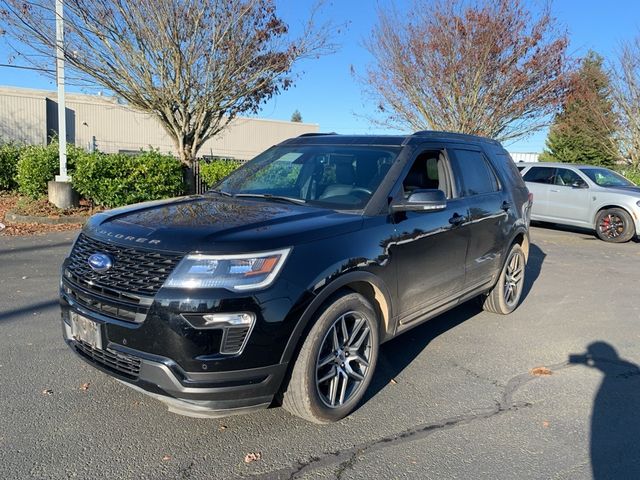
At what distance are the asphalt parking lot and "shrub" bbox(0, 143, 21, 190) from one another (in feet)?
33.9

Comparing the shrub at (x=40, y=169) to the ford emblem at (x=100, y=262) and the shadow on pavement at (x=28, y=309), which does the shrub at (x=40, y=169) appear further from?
the ford emblem at (x=100, y=262)

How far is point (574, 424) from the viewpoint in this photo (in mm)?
3414

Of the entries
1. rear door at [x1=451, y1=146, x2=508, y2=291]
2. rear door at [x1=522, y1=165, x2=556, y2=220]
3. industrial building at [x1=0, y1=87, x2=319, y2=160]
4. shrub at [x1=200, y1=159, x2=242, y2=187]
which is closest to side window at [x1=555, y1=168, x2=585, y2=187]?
rear door at [x1=522, y1=165, x2=556, y2=220]

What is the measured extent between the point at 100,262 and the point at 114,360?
0.56 m

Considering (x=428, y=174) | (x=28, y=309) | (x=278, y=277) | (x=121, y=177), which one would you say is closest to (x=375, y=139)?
(x=428, y=174)

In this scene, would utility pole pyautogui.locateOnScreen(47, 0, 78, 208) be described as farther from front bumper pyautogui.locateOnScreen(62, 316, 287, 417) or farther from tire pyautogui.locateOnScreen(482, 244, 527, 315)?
front bumper pyautogui.locateOnScreen(62, 316, 287, 417)

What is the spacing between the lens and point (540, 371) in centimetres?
427

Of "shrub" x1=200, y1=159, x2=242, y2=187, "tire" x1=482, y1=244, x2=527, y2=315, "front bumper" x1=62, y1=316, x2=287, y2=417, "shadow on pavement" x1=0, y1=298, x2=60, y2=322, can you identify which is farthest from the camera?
"shrub" x1=200, y1=159, x2=242, y2=187

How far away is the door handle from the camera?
4.31 metres

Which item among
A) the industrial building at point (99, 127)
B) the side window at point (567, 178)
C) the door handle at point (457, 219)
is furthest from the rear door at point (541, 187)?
the industrial building at point (99, 127)

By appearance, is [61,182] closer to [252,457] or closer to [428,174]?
[428,174]

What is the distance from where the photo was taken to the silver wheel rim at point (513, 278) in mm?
5699

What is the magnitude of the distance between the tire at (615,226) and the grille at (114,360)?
11.9 m

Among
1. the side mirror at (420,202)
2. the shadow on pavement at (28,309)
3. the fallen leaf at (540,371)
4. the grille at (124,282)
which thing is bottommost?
the shadow on pavement at (28,309)
